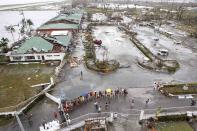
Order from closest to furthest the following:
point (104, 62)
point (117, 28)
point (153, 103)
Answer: point (153, 103) < point (104, 62) < point (117, 28)

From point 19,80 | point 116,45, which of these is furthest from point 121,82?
point 116,45

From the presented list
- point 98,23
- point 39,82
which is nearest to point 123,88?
point 39,82

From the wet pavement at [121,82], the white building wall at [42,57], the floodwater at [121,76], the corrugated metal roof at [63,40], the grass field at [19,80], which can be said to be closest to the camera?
the wet pavement at [121,82]

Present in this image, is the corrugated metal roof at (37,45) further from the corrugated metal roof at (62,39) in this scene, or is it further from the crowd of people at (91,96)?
the crowd of people at (91,96)

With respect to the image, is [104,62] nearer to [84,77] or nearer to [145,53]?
[84,77]

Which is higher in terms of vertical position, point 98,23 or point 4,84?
point 98,23

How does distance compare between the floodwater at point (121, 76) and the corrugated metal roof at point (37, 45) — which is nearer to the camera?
the floodwater at point (121, 76)

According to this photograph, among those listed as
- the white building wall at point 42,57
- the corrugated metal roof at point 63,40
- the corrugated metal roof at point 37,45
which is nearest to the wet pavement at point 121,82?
the corrugated metal roof at point 63,40
